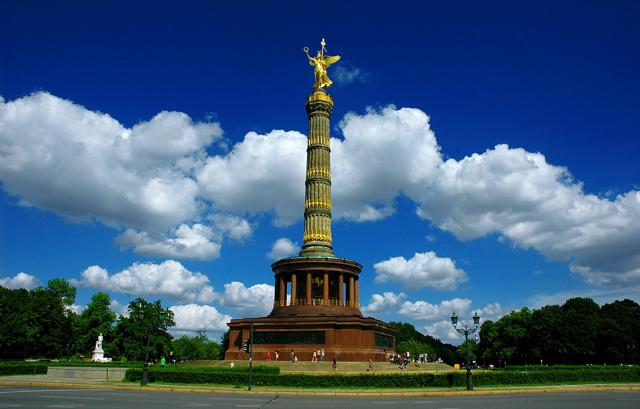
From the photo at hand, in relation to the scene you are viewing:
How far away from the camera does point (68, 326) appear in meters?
65.4

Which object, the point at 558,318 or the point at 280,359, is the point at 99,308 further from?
the point at 558,318

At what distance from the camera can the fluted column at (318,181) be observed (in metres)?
48.4

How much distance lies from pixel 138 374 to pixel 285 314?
1683cm

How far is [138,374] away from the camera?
28.7 meters

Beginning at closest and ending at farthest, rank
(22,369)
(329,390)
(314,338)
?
1. (329,390)
2. (22,369)
3. (314,338)

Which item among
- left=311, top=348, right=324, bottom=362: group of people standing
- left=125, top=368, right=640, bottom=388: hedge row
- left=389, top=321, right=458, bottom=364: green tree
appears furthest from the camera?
left=389, top=321, right=458, bottom=364: green tree

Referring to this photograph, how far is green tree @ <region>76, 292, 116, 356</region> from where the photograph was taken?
225 ft

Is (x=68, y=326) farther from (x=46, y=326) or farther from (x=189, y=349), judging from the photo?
(x=189, y=349)

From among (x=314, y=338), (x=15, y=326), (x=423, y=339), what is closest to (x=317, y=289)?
(x=314, y=338)

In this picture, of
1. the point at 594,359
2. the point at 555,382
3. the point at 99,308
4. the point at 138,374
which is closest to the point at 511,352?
the point at 594,359

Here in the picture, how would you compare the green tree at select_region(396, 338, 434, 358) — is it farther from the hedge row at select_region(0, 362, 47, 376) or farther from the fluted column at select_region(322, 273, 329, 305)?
the hedge row at select_region(0, 362, 47, 376)

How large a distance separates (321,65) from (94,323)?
45.1 metres

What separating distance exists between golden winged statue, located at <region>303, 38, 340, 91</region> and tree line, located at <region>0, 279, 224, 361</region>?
30.0m

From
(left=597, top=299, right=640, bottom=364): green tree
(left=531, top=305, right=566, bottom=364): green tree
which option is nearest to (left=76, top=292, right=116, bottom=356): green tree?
(left=531, top=305, right=566, bottom=364): green tree
